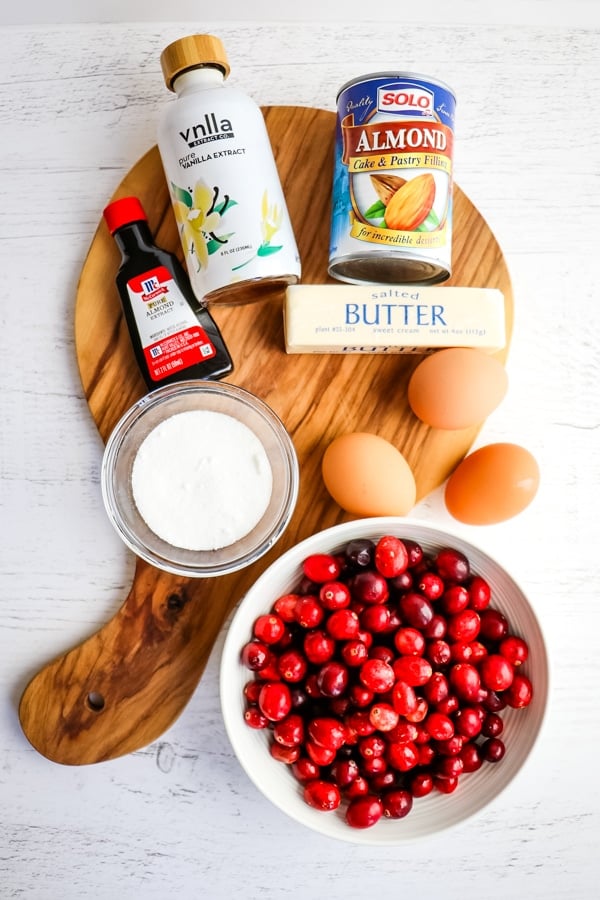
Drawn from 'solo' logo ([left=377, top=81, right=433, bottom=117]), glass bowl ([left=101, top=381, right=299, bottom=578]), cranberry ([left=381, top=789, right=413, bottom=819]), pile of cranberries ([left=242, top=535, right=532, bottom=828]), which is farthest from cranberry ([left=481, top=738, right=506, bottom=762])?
'solo' logo ([left=377, top=81, right=433, bottom=117])

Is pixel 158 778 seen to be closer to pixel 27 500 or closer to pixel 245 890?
pixel 245 890

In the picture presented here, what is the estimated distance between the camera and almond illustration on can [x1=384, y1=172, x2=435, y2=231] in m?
0.83

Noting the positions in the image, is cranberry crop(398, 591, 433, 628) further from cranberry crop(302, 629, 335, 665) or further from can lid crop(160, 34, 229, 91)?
can lid crop(160, 34, 229, 91)

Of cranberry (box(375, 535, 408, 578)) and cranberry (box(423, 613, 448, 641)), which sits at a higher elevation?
cranberry (box(375, 535, 408, 578))

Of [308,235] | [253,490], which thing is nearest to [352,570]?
[253,490]

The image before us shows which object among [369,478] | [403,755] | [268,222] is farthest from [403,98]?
[403,755]

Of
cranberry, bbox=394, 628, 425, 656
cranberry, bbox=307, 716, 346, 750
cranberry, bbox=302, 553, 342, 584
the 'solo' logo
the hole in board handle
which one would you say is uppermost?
the 'solo' logo

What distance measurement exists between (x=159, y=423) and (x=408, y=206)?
1.34 feet

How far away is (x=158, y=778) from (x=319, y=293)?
708mm

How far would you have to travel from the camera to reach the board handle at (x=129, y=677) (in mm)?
916

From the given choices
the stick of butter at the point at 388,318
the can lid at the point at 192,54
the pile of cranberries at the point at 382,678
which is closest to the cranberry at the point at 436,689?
the pile of cranberries at the point at 382,678

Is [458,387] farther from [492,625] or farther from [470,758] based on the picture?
[470,758]

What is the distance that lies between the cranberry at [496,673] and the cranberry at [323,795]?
22cm

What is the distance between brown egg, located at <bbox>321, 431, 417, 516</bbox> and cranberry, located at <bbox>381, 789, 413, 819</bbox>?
330 mm
